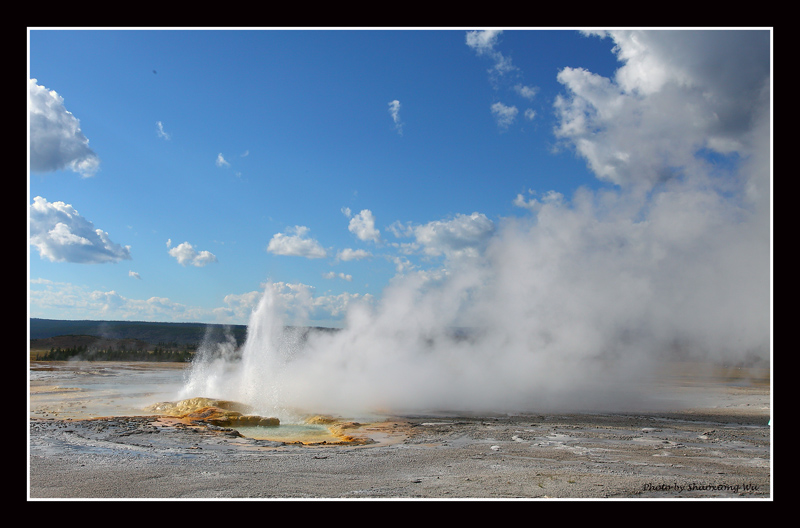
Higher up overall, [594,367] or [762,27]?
[762,27]

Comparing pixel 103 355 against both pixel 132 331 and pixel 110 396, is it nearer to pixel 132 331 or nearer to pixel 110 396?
pixel 110 396

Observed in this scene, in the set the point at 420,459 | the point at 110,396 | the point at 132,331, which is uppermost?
the point at 420,459

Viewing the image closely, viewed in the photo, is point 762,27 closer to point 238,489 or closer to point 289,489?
point 289,489

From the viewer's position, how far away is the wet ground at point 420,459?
899 cm

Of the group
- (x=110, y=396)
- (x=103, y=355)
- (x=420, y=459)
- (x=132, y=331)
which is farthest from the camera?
(x=132, y=331)

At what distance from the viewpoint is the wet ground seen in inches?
354

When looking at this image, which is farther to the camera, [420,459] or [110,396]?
[110,396]

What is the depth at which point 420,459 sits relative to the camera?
1153cm

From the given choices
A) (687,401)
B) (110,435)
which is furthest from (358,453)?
(687,401)

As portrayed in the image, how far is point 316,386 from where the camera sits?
23719 mm

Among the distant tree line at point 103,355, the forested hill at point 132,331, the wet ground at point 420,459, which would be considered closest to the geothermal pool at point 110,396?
the wet ground at point 420,459

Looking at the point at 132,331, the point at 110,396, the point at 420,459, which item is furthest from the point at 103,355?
the point at 132,331

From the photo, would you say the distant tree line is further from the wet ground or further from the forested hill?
the forested hill

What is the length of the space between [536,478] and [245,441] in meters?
8.20
